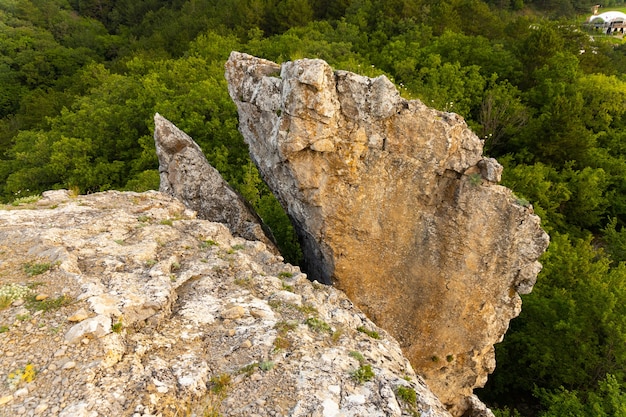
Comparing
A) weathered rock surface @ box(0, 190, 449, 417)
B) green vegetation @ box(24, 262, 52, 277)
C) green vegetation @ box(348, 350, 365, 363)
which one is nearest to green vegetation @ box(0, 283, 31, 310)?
weathered rock surface @ box(0, 190, 449, 417)

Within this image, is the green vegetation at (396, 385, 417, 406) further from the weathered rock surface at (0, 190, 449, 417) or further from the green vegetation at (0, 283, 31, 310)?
the green vegetation at (0, 283, 31, 310)

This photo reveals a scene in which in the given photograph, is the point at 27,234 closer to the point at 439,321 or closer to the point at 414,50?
the point at 439,321

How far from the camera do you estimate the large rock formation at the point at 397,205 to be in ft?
33.9

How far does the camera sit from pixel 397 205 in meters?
11.2

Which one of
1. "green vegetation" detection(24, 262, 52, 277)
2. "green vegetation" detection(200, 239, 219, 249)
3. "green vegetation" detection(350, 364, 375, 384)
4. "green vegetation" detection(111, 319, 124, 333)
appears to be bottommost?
"green vegetation" detection(24, 262, 52, 277)

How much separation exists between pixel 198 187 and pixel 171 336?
7445 mm

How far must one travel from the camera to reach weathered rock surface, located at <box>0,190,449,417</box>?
5570mm

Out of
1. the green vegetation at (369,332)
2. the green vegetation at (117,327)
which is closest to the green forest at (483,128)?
the green vegetation at (369,332)

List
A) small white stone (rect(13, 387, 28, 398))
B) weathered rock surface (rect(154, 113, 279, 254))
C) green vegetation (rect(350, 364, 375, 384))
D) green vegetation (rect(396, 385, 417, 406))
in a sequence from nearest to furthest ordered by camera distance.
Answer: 1. small white stone (rect(13, 387, 28, 398))
2. green vegetation (rect(396, 385, 417, 406))
3. green vegetation (rect(350, 364, 375, 384))
4. weathered rock surface (rect(154, 113, 279, 254))

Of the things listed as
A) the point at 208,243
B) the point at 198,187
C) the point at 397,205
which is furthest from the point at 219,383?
the point at 198,187

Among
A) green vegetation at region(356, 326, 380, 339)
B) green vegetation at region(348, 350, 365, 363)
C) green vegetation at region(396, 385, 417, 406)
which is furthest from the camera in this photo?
green vegetation at region(356, 326, 380, 339)

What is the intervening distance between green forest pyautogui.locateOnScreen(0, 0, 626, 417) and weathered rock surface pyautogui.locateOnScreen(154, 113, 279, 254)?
9.15 ft

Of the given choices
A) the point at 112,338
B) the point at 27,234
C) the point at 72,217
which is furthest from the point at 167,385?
the point at 72,217

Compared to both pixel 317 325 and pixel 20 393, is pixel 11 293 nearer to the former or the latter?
pixel 20 393
